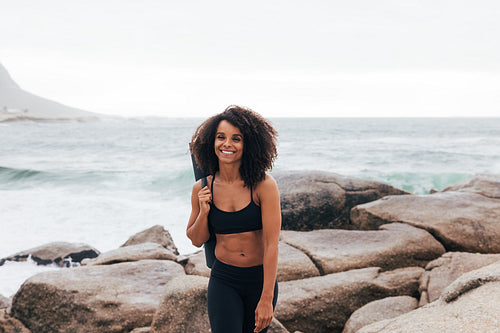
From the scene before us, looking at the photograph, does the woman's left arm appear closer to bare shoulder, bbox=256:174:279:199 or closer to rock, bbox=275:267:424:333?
bare shoulder, bbox=256:174:279:199

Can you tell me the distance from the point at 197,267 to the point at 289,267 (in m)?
1.25

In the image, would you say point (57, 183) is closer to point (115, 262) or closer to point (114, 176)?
point (114, 176)

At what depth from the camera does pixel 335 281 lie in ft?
15.3

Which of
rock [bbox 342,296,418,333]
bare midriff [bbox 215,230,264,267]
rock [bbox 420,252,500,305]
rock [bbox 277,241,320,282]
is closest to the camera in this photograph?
bare midriff [bbox 215,230,264,267]

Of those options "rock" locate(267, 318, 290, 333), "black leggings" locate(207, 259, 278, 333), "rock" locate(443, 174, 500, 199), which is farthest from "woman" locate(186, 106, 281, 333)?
"rock" locate(443, 174, 500, 199)

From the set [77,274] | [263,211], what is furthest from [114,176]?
[263,211]

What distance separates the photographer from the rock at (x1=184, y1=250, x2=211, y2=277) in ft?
16.9

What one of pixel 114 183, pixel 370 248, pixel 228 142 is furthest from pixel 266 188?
pixel 114 183

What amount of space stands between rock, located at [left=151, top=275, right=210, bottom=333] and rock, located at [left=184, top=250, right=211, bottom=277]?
1.66m

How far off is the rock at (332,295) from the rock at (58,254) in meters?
5.08

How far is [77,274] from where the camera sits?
479cm

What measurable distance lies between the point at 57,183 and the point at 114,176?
2.70 m

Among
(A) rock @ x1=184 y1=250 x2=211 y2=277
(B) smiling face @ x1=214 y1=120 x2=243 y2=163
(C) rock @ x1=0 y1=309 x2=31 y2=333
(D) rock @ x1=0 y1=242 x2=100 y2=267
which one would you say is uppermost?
(B) smiling face @ x1=214 y1=120 x2=243 y2=163

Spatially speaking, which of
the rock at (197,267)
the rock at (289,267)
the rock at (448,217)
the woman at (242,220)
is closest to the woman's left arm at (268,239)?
the woman at (242,220)
